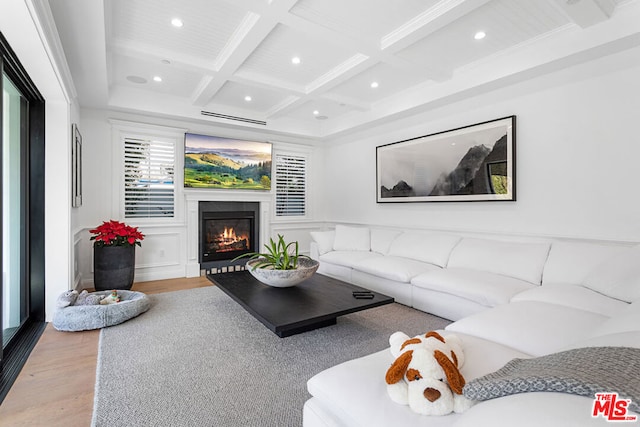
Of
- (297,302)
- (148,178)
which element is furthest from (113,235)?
(297,302)

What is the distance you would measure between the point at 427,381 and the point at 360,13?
8.68ft

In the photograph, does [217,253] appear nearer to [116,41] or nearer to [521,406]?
[116,41]

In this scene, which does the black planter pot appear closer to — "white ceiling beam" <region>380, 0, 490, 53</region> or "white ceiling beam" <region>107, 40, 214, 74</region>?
"white ceiling beam" <region>107, 40, 214, 74</region>

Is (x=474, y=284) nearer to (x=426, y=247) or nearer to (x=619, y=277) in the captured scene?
(x=619, y=277)

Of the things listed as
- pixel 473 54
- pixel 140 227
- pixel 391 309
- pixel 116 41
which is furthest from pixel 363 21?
pixel 140 227

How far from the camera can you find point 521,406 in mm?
610

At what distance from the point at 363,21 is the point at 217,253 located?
4.08 m

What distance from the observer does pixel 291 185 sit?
6062 millimetres

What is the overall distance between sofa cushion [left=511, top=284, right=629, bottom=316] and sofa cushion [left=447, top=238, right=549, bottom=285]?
0.99ft

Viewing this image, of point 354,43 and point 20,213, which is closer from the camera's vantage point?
point 20,213

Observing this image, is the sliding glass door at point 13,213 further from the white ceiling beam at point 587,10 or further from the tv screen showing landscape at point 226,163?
the white ceiling beam at point 587,10

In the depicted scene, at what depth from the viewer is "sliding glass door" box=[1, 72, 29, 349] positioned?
2342 mm

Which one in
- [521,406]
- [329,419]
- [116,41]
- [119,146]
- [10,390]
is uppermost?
[116,41]

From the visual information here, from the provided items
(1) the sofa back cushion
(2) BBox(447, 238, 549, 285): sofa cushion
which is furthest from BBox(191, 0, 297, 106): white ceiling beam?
(1) the sofa back cushion
